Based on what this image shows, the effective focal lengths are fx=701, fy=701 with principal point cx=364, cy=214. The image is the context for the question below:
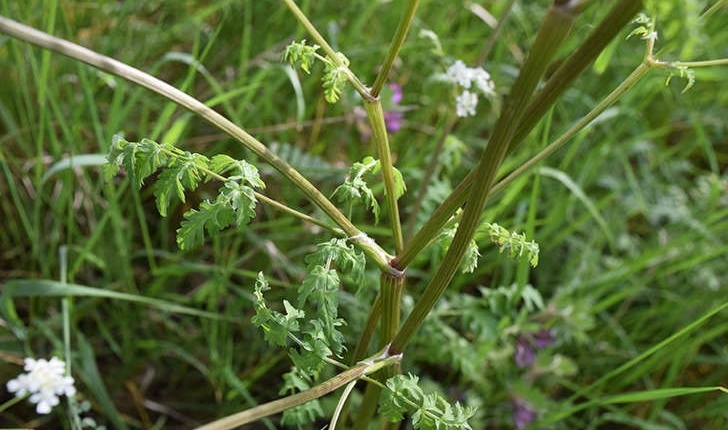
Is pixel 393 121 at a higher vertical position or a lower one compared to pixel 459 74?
lower

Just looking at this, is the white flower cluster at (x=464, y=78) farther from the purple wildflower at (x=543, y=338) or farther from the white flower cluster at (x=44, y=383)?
the white flower cluster at (x=44, y=383)

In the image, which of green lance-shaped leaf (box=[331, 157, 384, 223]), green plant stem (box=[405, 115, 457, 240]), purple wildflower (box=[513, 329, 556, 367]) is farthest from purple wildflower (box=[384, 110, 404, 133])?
green lance-shaped leaf (box=[331, 157, 384, 223])

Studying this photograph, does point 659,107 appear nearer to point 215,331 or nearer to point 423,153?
point 423,153

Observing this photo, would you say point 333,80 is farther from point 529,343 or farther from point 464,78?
point 529,343

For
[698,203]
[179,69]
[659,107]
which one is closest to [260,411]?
[179,69]

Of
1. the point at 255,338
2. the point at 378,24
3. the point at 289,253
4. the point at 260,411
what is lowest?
the point at 255,338

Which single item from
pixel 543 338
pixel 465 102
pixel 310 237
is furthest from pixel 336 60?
pixel 543 338
